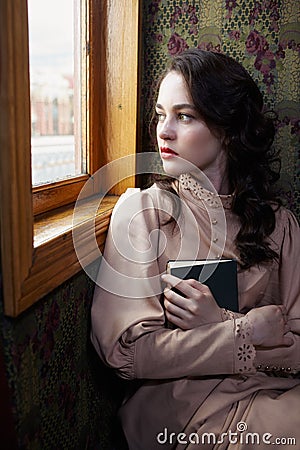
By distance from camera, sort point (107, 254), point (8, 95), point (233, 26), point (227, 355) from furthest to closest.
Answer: point (233, 26) → point (107, 254) → point (227, 355) → point (8, 95)

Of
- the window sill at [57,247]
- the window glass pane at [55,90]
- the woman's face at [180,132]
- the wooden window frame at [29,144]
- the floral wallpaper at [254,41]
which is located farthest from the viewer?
the floral wallpaper at [254,41]

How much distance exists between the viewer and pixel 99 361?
1.36 metres

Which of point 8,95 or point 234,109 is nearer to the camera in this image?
point 8,95

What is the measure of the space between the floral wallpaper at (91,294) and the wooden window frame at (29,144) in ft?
0.23

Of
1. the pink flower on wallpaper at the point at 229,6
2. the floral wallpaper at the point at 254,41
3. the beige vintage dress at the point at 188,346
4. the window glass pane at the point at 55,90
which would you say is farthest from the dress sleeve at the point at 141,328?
the pink flower on wallpaper at the point at 229,6

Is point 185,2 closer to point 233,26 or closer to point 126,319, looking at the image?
point 233,26

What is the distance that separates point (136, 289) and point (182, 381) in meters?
0.25

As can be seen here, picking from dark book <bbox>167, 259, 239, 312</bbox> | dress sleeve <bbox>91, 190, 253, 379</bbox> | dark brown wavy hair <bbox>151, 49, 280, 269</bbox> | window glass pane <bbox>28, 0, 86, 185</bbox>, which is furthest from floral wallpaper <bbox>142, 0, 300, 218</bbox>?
dress sleeve <bbox>91, 190, 253, 379</bbox>

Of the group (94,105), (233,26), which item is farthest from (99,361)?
(233,26)

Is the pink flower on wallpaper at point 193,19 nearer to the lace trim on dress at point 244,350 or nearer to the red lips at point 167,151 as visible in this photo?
the red lips at point 167,151

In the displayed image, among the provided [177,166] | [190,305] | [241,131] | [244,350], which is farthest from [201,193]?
[244,350]

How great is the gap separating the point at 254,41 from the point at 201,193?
1.68 ft

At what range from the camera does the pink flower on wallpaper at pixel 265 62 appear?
5.01ft

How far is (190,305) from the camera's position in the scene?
122 cm
